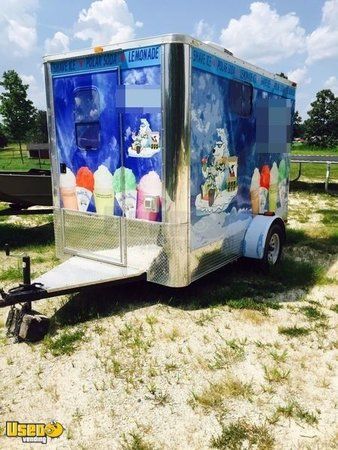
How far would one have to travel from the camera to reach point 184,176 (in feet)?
15.1

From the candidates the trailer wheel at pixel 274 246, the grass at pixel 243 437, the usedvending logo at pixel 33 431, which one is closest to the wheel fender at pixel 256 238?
the trailer wheel at pixel 274 246

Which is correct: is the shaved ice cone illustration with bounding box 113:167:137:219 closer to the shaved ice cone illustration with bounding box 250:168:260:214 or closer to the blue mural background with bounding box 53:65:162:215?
the blue mural background with bounding box 53:65:162:215

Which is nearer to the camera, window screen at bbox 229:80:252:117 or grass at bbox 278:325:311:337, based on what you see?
grass at bbox 278:325:311:337

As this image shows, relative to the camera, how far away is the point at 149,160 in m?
4.72

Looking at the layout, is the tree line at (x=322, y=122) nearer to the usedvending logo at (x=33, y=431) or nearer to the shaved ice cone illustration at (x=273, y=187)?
the shaved ice cone illustration at (x=273, y=187)

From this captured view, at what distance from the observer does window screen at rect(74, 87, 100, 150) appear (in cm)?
505

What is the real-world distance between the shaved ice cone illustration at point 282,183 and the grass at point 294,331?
136 inches

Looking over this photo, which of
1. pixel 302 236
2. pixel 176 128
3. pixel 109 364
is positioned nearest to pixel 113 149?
pixel 176 128

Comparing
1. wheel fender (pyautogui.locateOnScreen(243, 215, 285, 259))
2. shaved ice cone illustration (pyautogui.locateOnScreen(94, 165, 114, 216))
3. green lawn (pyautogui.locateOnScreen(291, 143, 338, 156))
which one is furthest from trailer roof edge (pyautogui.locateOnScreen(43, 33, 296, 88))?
green lawn (pyautogui.locateOnScreen(291, 143, 338, 156))

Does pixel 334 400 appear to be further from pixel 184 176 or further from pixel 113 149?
pixel 113 149

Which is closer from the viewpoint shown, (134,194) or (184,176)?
(184,176)

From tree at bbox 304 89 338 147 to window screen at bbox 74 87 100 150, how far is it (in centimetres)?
7408

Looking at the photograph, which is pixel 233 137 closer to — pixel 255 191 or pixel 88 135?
pixel 255 191

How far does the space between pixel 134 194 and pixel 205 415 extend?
8.52 feet
